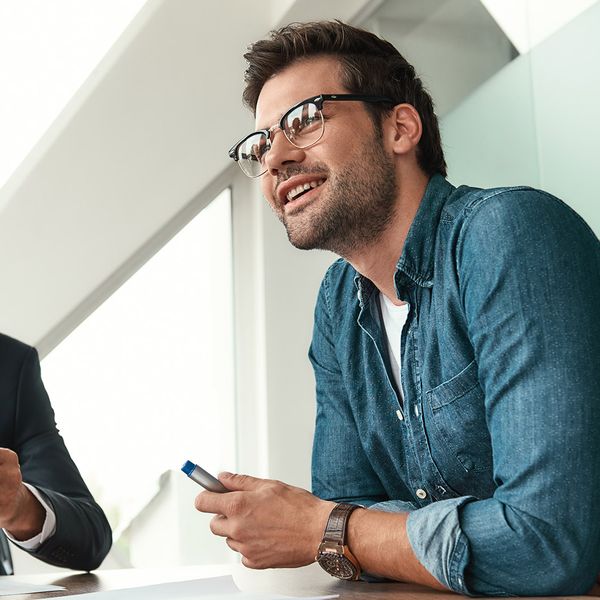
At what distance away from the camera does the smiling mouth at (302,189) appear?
1.78 m

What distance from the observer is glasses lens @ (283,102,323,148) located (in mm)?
→ 1738

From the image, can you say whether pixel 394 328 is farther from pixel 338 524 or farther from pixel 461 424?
pixel 338 524

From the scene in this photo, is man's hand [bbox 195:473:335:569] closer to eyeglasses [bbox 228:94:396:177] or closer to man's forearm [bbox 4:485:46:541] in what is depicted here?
man's forearm [bbox 4:485:46:541]

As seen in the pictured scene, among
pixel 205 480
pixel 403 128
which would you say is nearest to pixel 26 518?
pixel 205 480

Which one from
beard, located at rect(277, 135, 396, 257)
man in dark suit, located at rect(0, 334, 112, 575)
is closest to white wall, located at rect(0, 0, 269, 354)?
man in dark suit, located at rect(0, 334, 112, 575)

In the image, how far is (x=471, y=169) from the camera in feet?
10.5

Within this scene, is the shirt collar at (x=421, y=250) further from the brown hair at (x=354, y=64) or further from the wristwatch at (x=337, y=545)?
the wristwatch at (x=337, y=545)

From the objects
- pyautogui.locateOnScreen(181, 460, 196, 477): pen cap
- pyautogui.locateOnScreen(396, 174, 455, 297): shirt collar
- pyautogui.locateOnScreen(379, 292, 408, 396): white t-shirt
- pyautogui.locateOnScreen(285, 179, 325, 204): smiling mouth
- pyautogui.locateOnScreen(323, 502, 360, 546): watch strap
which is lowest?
pyautogui.locateOnScreen(323, 502, 360, 546): watch strap

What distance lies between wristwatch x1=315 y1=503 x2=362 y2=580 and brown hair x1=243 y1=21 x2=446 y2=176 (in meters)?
0.88

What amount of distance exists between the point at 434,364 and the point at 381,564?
377 millimetres

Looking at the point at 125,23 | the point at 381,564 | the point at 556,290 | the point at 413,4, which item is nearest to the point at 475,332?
the point at 556,290

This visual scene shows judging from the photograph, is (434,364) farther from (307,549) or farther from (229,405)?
(229,405)

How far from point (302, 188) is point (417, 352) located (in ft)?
1.50

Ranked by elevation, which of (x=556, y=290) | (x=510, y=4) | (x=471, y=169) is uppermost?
(x=510, y=4)
